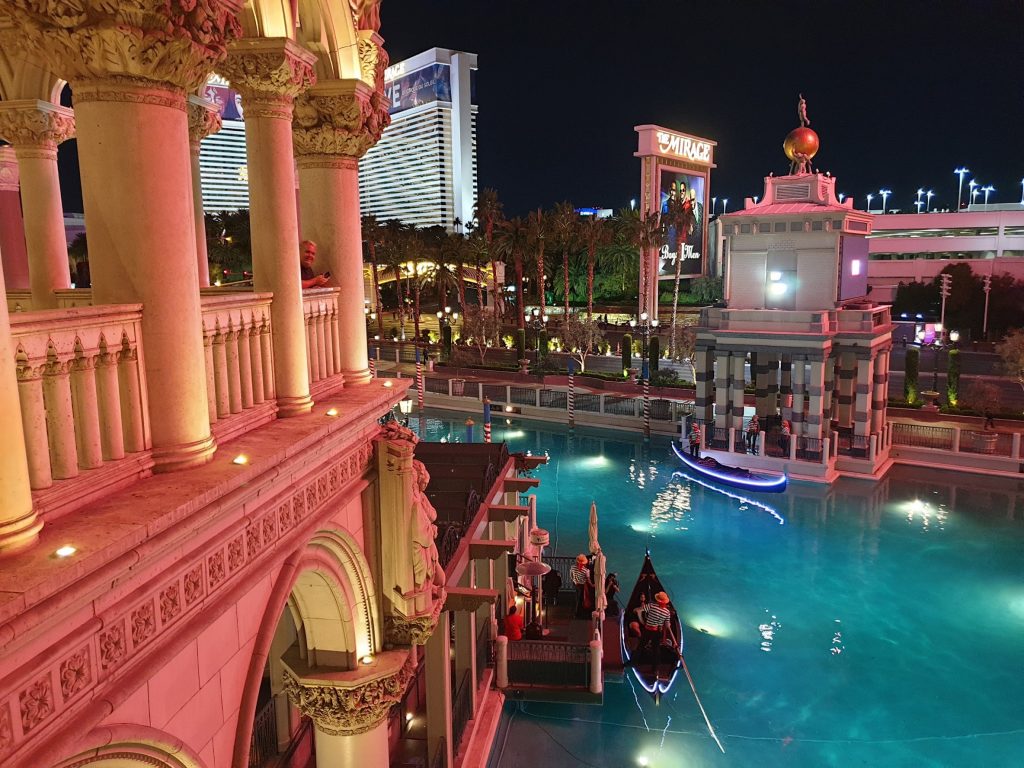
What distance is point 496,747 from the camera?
11336mm

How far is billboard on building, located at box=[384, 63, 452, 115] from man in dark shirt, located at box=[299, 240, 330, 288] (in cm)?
11150

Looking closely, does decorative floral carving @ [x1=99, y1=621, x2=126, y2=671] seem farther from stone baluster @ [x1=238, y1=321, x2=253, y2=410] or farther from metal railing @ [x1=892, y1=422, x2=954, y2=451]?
metal railing @ [x1=892, y1=422, x2=954, y2=451]

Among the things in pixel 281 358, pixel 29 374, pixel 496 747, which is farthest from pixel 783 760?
pixel 29 374

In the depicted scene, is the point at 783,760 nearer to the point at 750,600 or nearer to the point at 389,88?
the point at 750,600

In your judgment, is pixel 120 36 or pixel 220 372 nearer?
pixel 120 36

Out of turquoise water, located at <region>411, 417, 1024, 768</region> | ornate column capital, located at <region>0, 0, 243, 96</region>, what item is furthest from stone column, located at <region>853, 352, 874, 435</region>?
ornate column capital, located at <region>0, 0, 243, 96</region>

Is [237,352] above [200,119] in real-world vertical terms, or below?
below

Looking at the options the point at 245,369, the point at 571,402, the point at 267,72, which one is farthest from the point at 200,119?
the point at 571,402

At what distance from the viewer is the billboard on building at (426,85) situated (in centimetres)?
11075

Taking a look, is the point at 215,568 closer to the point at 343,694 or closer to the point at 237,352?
the point at 237,352

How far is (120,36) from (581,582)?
12.3 meters

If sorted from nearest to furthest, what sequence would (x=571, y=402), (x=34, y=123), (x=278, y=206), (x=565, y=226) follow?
(x=278, y=206) < (x=34, y=123) < (x=571, y=402) < (x=565, y=226)

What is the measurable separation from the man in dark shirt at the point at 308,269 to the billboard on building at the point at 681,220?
45.7 meters

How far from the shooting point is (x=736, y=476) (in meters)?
23.9
